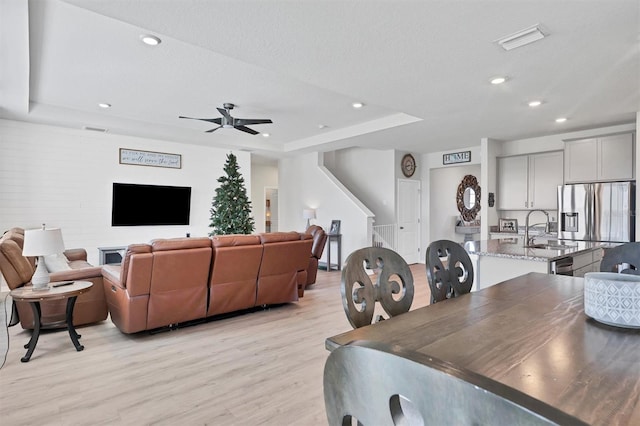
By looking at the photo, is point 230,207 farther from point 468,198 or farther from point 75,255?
point 468,198

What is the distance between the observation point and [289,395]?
2.36m

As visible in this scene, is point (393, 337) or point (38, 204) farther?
point (38, 204)

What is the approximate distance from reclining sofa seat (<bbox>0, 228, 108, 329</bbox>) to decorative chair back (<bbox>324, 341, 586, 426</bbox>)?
13.0 ft

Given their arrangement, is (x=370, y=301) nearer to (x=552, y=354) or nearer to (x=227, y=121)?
(x=552, y=354)

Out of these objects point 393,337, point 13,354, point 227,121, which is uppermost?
point 227,121

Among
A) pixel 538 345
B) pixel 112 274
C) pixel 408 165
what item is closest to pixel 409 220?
pixel 408 165

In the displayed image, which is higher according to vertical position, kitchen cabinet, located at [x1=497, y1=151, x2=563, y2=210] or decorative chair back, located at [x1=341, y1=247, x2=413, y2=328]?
kitchen cabinet, located at [x1=497, y1=151, x2=563, y2=210]

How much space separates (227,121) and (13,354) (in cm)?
334

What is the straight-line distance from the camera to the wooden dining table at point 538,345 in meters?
0.77

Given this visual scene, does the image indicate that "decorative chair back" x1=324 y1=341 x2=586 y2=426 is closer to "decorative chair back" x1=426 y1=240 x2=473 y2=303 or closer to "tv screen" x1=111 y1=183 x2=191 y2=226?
"decorative chair back" x1=426 y1=240 x2=473 y2=303

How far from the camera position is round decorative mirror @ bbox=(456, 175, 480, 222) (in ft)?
27.1

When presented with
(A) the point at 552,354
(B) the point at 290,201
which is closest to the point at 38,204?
(B) the point at 290,201

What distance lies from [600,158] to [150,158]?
24.7ft

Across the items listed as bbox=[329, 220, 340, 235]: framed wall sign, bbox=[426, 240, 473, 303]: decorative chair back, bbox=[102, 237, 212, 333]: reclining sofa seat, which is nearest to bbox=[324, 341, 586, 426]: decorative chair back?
bbox=[426, 240, 473, 303]: decorative chair back
